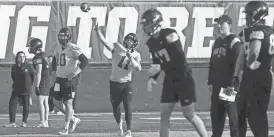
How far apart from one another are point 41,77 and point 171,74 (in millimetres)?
7238

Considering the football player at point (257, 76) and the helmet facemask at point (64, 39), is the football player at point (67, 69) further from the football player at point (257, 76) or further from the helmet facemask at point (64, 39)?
the football player at point (257, 76)

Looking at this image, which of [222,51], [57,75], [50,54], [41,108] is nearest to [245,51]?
[222,51]

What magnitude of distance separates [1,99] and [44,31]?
2.31m

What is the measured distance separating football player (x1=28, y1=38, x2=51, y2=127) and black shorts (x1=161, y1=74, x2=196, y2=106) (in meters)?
6.38

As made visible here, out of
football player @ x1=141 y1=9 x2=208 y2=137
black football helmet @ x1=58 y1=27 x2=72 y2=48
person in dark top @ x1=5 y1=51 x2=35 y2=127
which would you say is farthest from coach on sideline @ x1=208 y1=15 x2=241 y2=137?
person in dark top @ x1=5 y1=51 x2=35 y2=127

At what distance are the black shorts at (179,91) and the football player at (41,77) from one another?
20.9 feet

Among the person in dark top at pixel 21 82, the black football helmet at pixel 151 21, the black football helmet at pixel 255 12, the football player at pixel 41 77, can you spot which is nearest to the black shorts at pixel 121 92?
the football player at pixel 41 77

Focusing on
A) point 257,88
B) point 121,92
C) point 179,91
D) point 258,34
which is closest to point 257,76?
point 257,88

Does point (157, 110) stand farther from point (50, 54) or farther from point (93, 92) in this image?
point (50, 54)

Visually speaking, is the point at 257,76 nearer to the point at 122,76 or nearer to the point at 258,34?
the point at 258,34

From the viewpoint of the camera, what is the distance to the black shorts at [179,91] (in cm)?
1141

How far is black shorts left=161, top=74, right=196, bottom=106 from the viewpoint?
37.4 ft

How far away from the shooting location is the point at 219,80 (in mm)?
12062

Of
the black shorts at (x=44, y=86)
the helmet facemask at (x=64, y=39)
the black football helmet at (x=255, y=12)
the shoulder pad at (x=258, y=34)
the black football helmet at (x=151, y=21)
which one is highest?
the black football helmet at (x=255, y=12)
